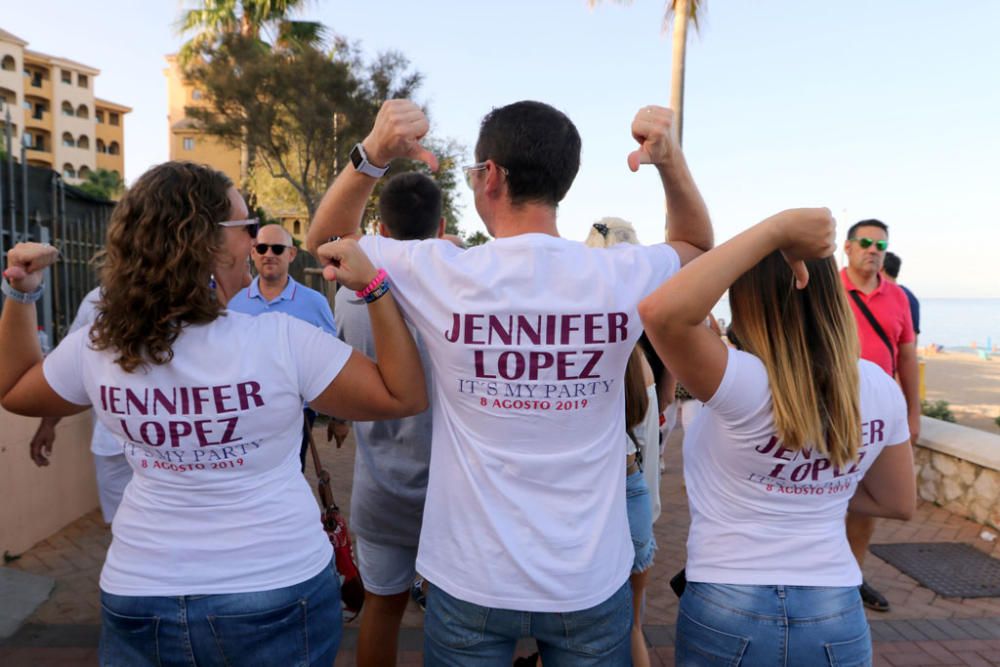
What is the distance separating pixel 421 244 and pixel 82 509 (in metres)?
5.31

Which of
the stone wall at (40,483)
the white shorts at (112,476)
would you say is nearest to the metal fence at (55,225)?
the stone wall at (40,483)

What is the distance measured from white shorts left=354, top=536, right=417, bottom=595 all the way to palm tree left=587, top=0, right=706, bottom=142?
11483 mm

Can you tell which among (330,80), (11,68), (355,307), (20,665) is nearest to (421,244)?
(355,307)

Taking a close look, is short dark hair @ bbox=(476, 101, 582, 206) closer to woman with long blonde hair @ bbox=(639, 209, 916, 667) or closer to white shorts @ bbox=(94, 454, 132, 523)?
woman with long blonde hair @ bbox=(639, 209, 916, 667)

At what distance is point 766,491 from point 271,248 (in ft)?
11.8

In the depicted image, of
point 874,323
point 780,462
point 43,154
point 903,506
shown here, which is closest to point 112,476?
point 780,462

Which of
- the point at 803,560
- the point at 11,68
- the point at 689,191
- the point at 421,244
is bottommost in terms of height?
the point at 803,560

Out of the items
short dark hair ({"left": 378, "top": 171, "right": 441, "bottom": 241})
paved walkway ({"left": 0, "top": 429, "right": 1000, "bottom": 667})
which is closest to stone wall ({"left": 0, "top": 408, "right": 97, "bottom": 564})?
paved walkway ({"left": 0, "top": 429, "right": 1000, "bottom": 667})

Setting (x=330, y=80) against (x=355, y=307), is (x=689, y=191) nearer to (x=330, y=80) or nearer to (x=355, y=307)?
(x=355, y=307)

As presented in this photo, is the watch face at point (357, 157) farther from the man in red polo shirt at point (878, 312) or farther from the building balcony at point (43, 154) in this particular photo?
the building balcony at point (43, 154)

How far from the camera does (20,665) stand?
356 cm

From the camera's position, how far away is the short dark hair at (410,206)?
2.56 meters

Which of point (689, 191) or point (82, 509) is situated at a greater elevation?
point (689, 191)

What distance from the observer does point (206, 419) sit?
1578 mm
